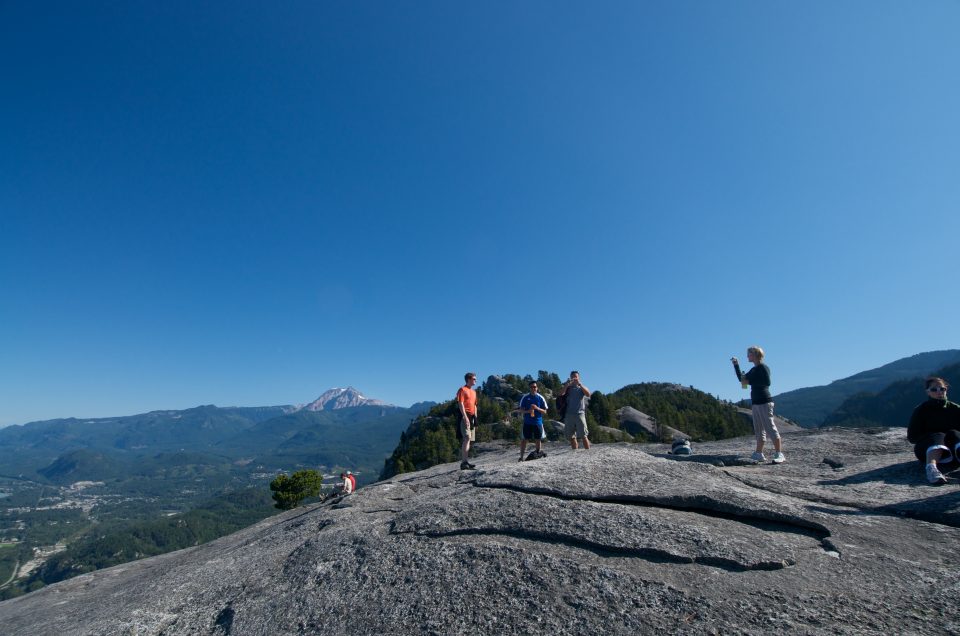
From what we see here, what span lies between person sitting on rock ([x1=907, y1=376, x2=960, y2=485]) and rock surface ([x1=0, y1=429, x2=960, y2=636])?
628mm

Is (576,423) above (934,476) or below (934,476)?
above

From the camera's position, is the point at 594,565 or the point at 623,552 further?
the point at 623,552

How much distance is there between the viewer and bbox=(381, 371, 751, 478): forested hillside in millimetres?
84125

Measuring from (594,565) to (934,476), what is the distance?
9.22 m

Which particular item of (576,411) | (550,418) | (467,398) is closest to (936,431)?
(576,411)

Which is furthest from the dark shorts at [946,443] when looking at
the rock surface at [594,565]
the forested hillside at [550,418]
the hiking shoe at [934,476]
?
the forested hillside at [550,418]

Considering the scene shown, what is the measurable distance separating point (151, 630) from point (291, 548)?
2.87 m

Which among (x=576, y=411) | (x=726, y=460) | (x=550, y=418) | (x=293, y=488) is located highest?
(x=576, y=411)

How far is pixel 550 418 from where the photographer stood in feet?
339

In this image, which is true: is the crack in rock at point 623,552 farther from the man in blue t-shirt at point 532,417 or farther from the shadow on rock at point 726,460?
the man in blue t-shirt at point 532,417

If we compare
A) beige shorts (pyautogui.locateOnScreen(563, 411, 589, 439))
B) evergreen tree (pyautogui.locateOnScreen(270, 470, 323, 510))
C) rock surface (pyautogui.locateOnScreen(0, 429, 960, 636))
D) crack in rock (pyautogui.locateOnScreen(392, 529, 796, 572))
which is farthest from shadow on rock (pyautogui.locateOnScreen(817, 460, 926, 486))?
evergreen tree (pyautogui.locateOnScreen(270, 470, 323, 510))

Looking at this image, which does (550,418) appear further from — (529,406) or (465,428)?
(465,428)

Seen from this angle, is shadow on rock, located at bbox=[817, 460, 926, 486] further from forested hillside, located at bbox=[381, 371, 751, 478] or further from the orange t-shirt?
forested hillside, located at bbox=[381, 371, 751, 478]

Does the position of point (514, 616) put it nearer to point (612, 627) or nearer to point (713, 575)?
point (612, 627)
